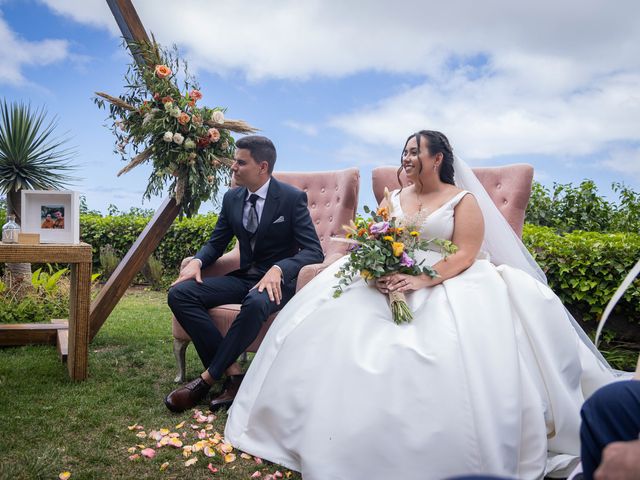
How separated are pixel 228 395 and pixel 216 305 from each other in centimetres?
60

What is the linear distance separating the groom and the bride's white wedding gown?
392mm

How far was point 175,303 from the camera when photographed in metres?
3.62

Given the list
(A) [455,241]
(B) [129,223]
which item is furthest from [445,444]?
(B) [129,223]

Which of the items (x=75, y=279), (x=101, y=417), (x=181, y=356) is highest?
(x=75, y=279)

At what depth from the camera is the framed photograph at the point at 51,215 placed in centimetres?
403

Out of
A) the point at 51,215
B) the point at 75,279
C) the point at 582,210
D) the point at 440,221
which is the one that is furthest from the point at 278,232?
the point at 582,210

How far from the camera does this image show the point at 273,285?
11.4ft

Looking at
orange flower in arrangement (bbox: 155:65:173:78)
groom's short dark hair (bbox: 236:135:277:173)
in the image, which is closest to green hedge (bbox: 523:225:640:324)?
groom's short dark hair (bbox: 236:135:277:173)

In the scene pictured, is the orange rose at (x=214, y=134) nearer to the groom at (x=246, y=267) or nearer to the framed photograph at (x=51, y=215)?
the groom at (x=246, y=267)

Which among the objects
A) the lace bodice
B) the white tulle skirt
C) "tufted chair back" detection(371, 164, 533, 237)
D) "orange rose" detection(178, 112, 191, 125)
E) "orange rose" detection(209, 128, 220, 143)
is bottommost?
the white tulle skirt

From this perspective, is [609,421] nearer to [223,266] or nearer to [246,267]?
[246,267]

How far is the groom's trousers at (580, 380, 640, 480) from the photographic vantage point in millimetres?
1566

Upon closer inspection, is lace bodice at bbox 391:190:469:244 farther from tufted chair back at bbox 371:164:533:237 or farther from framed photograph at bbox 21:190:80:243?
framed photograph at bbox 21:190:80:243

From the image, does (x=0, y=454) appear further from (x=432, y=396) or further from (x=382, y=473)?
(x=432, y=396)
